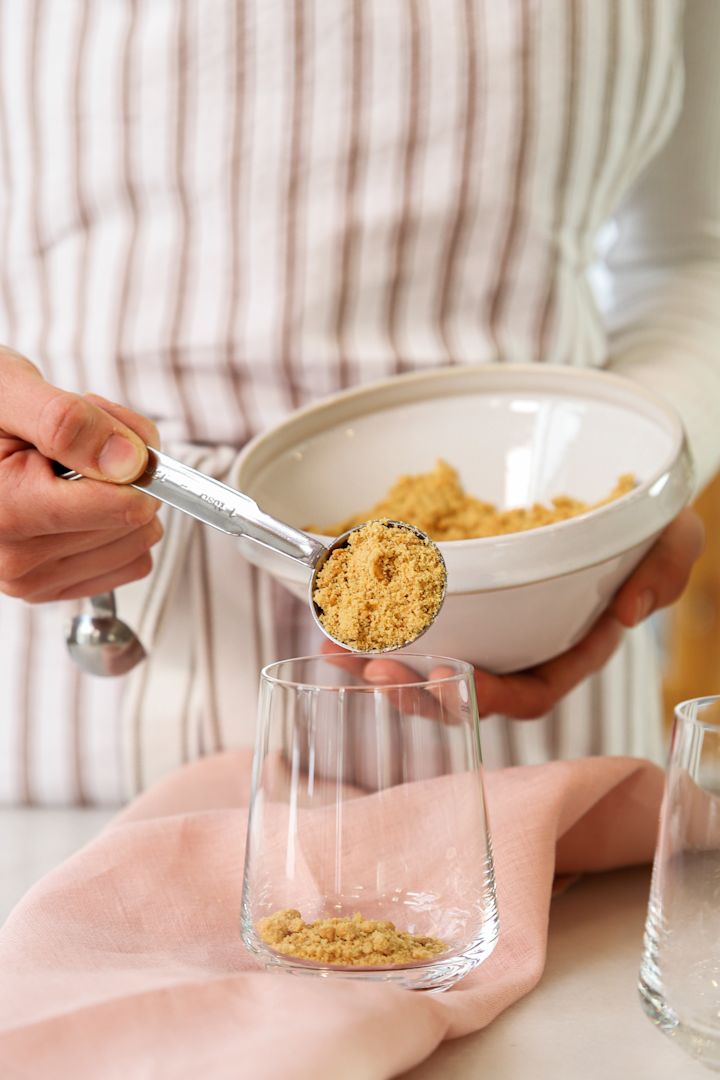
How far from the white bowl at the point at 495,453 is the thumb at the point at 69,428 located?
0.09 m

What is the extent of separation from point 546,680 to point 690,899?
25 centimetres

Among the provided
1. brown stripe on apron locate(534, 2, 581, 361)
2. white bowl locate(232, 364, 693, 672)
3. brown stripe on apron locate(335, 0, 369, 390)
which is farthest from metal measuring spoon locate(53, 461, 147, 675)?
brown stripe on apron locate(534, 2, 581, 361)

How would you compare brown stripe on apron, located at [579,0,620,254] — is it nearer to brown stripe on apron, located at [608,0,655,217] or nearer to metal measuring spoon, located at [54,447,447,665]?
brown stripe on apron, located at [608,0,655,217]

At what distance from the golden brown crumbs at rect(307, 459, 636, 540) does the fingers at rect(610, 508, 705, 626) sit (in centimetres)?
5

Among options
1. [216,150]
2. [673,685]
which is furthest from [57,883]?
[673,685]

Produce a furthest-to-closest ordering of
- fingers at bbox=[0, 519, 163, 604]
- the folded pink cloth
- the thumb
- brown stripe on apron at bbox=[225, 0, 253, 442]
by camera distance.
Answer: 1. brown stripe on apron at bbox=[225, 0, 253, 442]
2. fingers at bbox=[0, 519, 163, 604]
3. the thumb
4. the folded pink cloth

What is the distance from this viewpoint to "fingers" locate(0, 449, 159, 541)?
52 centimetres

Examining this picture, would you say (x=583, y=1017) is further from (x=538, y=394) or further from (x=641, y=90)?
(x=641, y=90)

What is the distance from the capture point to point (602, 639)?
0.68 meters

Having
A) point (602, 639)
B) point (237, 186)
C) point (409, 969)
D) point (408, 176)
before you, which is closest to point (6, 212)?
point (237, 186)

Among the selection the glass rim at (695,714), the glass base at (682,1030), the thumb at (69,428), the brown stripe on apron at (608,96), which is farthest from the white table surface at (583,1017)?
the brown stripe on apron at (608,96)

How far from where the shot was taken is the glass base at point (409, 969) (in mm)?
431

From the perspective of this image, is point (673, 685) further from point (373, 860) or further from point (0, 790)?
point (373, 860)

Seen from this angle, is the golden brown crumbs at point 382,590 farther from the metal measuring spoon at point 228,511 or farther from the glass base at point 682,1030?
the glass base at point 682,1030
